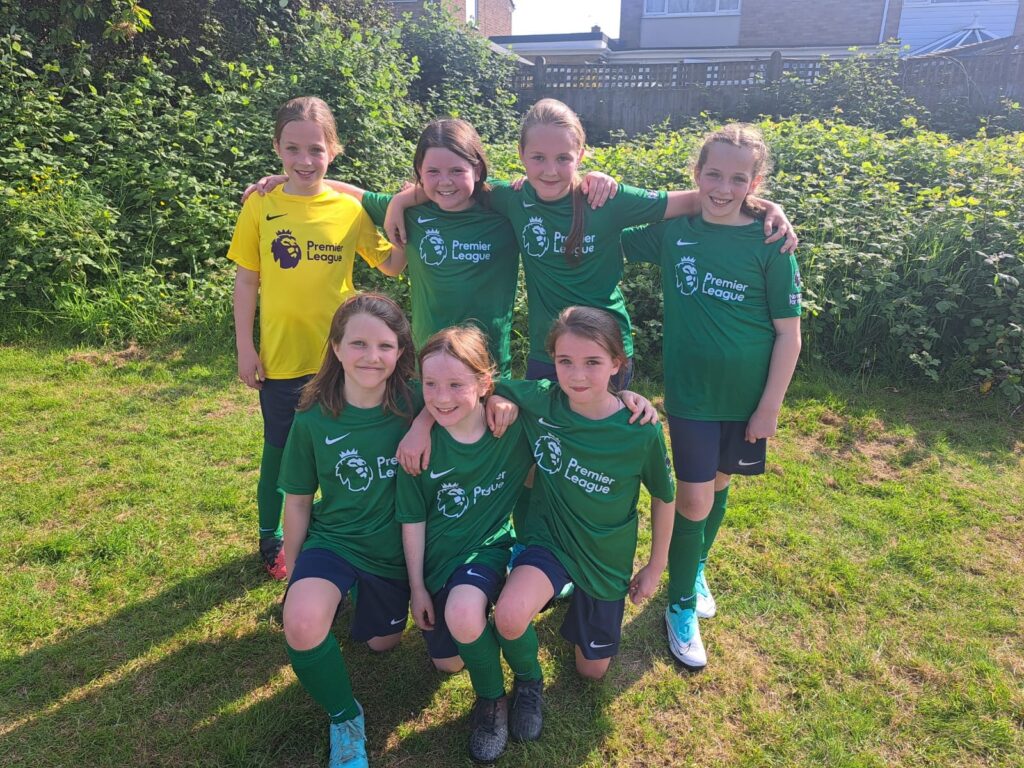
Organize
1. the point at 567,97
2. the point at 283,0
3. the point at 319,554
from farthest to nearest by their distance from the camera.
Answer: the point at 567,97 < the point at 283,0 < the point at 319,554

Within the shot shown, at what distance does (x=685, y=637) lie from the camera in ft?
8.83

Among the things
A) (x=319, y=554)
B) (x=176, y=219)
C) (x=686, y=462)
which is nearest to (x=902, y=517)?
(x=686, y=462)

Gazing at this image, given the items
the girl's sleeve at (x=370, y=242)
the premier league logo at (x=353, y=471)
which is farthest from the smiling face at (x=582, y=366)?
the girl's sleeve at (x=370, y=242)

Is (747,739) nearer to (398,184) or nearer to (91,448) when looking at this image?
(91,448)

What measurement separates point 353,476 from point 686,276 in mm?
1406

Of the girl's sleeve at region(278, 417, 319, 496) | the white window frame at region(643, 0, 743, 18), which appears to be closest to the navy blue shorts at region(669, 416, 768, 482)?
the girl's sleeve at region(278, 417, 319, 496)

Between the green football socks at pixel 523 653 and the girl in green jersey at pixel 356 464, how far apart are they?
0.42m

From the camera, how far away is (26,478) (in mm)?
3770

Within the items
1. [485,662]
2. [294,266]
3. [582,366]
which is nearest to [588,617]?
[485,662]

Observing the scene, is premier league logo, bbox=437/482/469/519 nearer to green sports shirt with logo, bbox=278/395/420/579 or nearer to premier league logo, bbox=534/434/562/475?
green sports shirt with logo, bbox=278/395/420/579

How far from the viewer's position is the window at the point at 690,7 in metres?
20.7

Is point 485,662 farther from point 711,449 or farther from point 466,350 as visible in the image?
point 711,449

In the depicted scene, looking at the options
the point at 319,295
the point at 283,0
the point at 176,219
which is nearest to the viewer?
the point at 319,295

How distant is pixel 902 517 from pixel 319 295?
3.23 m
